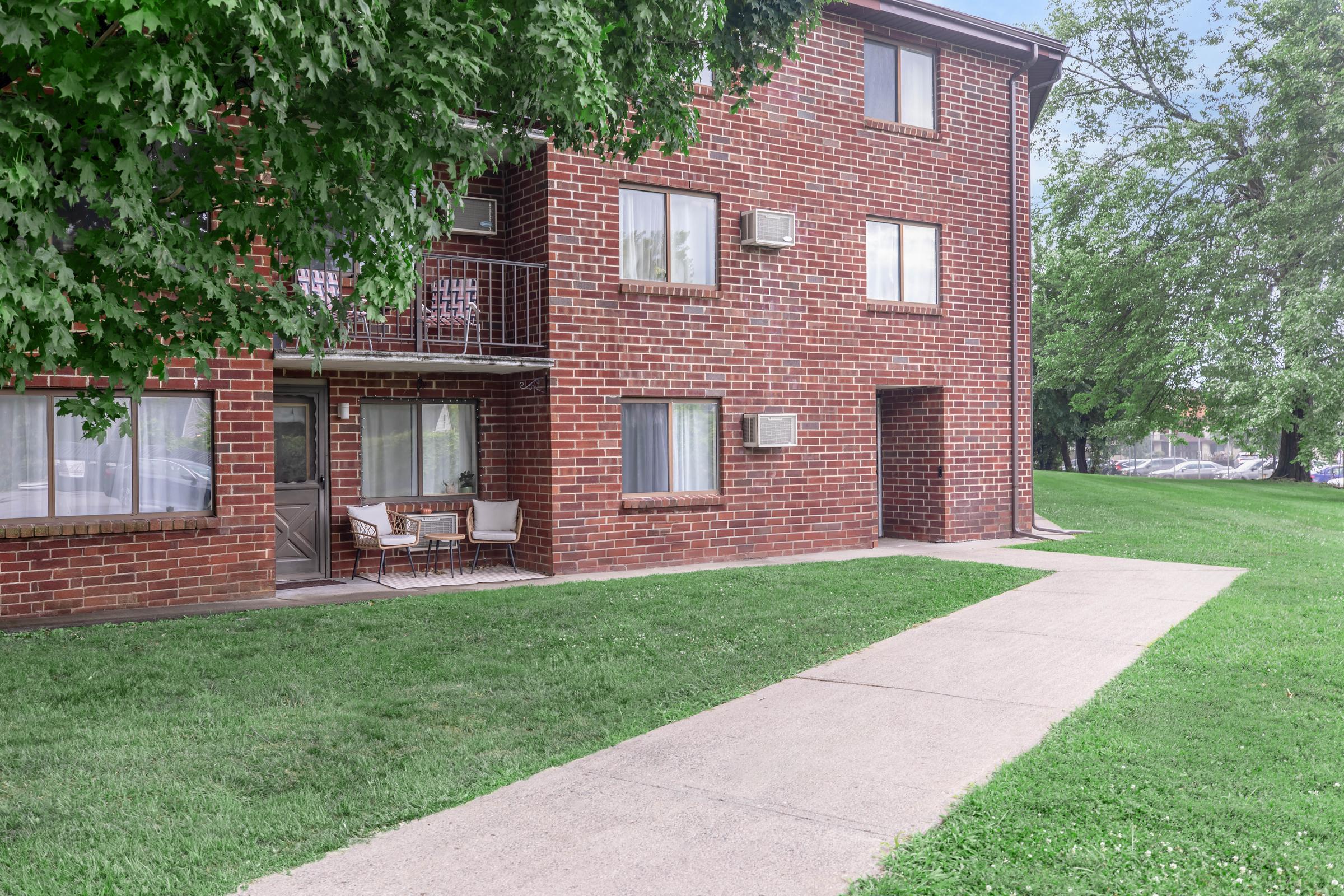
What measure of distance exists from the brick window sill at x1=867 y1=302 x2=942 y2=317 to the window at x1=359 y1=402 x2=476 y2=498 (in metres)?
5.87

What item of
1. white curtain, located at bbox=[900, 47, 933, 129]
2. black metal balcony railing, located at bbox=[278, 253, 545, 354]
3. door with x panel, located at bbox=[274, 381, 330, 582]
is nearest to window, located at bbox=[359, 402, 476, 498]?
door with x panel, located at bbox=[274, 381, 330, 582]

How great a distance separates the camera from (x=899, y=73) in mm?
15477

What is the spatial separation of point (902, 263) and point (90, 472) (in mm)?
10829

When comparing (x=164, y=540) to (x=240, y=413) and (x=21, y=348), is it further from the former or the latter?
(x=21, y=348)

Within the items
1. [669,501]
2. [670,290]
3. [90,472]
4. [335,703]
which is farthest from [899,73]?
[335,703]

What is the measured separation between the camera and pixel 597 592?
35.0 feet

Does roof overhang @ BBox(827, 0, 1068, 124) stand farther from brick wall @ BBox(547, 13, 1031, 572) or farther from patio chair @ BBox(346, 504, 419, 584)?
patio chair @ BBox(346, 504, 419, 584)

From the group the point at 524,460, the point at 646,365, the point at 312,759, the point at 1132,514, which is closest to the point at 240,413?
the point at 524,460

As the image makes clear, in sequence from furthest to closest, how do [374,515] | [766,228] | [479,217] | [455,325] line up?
[766,228]
[479,217]
[455,325]
[374,515]

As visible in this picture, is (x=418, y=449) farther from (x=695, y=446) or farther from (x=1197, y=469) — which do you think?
(x=1197, y=469)

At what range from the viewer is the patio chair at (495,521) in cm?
1284

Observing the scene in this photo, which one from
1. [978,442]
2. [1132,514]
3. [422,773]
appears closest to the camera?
[422,773]

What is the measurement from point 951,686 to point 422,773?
3.41m

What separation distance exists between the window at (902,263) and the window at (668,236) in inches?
111
